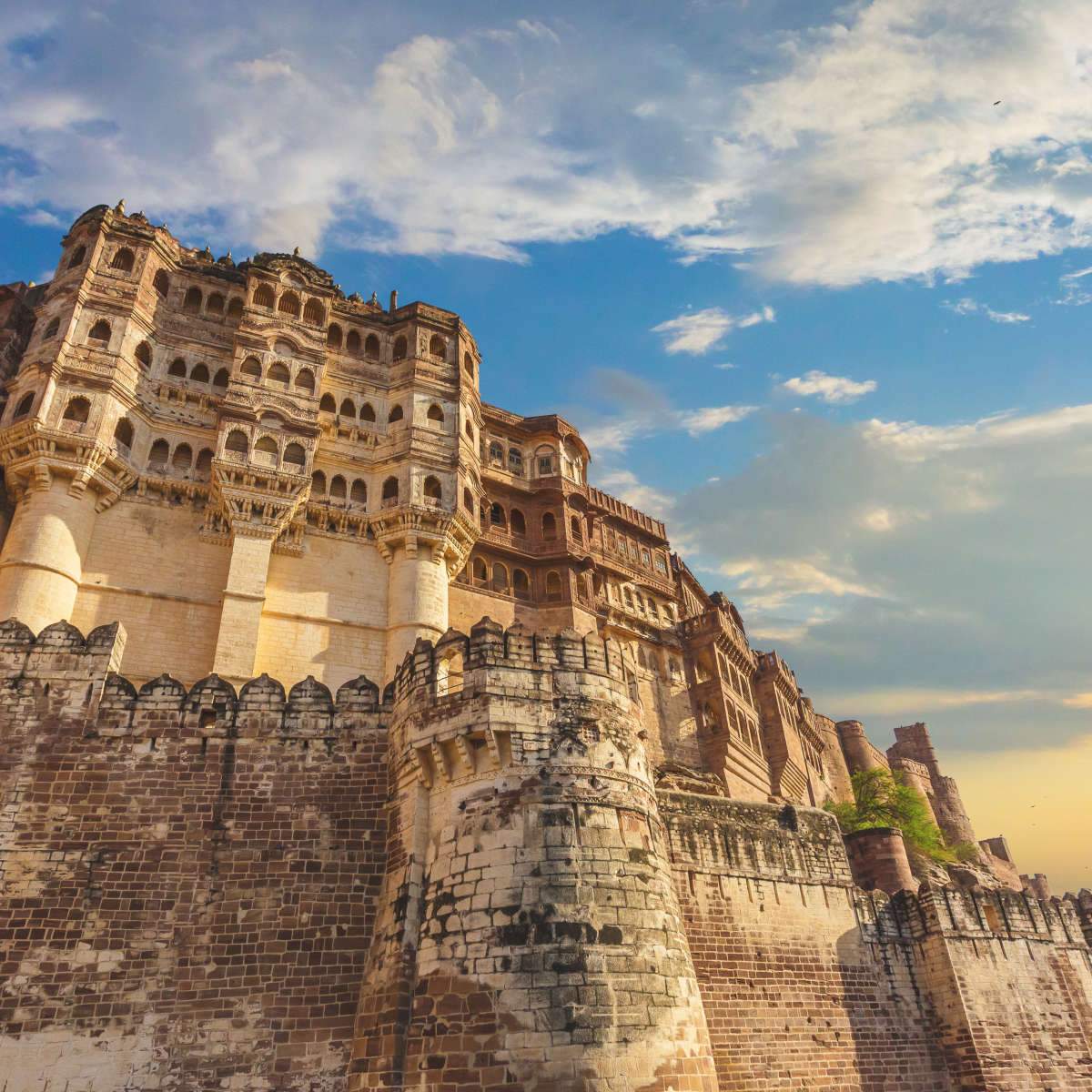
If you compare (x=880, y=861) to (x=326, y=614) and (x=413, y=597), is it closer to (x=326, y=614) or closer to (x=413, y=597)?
(x=413, y=597)

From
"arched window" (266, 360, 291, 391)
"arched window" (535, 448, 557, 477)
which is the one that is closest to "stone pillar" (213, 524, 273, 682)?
"arched window" (266, 360, 291, 391)

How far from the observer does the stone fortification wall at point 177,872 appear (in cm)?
1241

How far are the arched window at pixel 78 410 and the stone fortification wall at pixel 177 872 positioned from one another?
15.2m

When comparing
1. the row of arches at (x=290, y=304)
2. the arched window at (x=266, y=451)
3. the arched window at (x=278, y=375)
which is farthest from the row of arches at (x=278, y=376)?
the row of arches at (x=290, y=304)

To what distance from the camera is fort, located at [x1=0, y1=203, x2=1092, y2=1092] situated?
12.4 m

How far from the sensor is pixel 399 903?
13.6 metres

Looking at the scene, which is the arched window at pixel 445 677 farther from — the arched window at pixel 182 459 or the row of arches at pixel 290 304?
the row of arches at pixel 290 304

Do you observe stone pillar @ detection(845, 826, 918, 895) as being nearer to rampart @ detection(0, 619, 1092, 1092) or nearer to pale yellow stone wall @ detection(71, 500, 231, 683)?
rampart @ detection(0, 619, 1092, 1092)

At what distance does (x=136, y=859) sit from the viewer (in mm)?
13742

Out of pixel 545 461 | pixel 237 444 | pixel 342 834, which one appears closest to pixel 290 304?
pixel 237 444

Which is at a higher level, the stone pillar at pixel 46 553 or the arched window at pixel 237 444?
the arched window at pixel 237 444

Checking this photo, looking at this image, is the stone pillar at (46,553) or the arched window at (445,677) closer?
the arched window at (445,677)

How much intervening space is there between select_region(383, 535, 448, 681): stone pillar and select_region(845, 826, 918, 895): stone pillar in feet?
48.5

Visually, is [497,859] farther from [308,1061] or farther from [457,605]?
[457,605]
